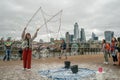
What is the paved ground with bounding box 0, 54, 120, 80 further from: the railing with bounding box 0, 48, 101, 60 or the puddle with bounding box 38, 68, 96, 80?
the railing with bounding box 0, 48, 101, 60

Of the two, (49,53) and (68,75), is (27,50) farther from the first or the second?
(49,53)

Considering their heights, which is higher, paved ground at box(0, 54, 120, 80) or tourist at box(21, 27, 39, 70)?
tourist at box(21, 27, 39, 70)

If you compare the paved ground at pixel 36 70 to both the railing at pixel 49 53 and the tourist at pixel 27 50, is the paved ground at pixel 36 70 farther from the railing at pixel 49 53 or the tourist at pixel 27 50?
the railing at pixel 49 53

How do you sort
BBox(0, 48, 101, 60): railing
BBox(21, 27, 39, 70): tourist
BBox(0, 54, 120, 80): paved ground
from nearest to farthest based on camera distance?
BBox(0, 54, 120, 80): paved ground → BBox(21, 27, 39, 70): tourist → BBox(0, 48, 101, 60): railing

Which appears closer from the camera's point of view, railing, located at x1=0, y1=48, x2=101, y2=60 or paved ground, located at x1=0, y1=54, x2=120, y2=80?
paved ground, located at x1=0, y1=54, x2=120, y2=80

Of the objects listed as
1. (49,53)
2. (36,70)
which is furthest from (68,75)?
(49,53)

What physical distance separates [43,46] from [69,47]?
309cm

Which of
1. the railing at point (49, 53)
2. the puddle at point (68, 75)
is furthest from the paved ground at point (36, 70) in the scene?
the railing at point (49, 53)

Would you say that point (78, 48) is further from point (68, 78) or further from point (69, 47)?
point (68, 78)

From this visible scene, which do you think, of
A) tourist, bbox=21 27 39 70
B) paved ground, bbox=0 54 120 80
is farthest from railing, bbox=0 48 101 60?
tourist, bbox=21 27 39 70

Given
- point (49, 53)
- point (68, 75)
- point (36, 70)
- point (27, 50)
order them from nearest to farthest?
1. point (68, 75)
2. point (36, 70)
3. point (27, 50)
4. point (49, 53)

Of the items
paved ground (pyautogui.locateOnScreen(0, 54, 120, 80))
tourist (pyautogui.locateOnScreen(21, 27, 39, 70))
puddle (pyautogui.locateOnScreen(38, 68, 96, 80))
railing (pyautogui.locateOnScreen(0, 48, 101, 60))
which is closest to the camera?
puddle (pyautogui.locateOnScreen(38, 68, 96, 80))

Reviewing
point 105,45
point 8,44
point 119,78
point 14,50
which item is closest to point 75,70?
point 119,78

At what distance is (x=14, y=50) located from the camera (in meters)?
24.8
